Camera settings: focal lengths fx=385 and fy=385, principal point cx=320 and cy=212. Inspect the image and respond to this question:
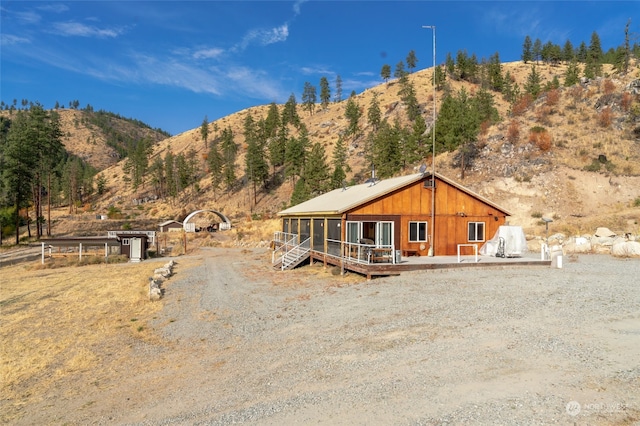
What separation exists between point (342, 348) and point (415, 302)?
4.28 metres

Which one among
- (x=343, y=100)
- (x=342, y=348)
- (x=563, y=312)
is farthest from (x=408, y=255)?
(x=343, y=100)

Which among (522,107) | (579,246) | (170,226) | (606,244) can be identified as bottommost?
(579,246)

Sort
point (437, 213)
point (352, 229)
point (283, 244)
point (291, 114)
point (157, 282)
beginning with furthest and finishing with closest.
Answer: point (291, 114)
point (283, 244)
point (437, 213)
point (352, 229)
point (157, 282)

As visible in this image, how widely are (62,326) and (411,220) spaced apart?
51.5 feet

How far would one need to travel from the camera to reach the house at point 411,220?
19500mm

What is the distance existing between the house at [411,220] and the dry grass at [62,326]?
9437 millimetres

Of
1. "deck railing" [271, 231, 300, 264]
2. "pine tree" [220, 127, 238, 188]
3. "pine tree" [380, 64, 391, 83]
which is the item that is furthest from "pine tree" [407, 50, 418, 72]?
"deck railing" [271, 231, 300, 264]

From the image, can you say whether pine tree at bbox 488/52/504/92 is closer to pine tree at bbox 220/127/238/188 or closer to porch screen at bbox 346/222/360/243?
pine tree at bbox 220/127/238/188

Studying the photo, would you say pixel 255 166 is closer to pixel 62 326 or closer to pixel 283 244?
pixel 283 244

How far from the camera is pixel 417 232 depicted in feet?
67.3

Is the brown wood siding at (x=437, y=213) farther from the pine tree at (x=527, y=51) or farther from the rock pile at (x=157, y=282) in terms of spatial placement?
the pine tree at (x=527, y=51)

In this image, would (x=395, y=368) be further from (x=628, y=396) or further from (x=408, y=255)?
(x=408, y=255)

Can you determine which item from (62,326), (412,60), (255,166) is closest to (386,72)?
(412,60)

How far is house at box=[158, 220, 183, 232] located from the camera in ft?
191
